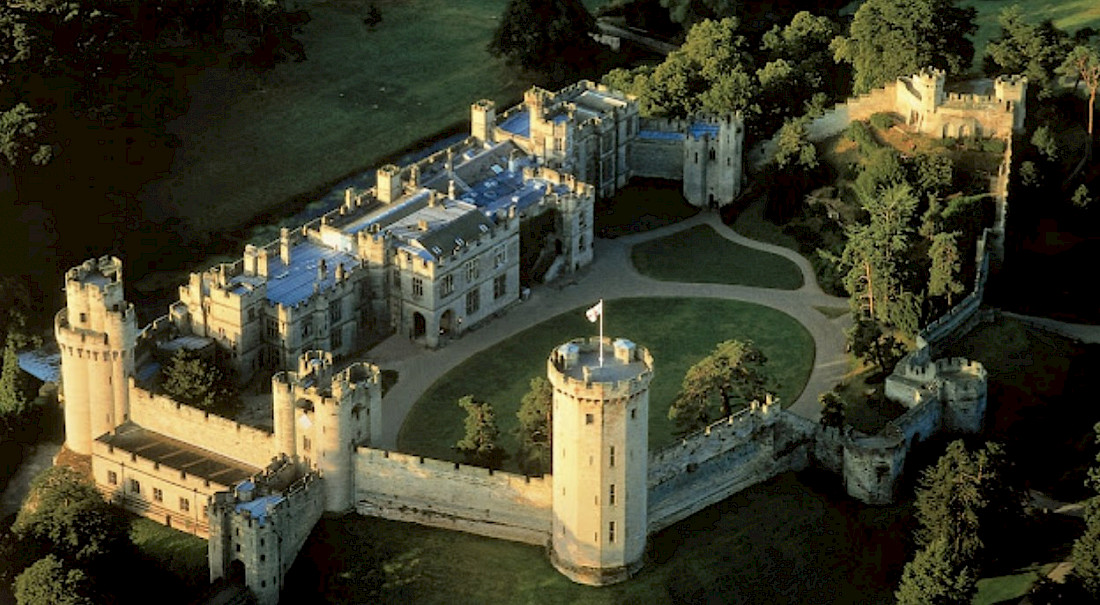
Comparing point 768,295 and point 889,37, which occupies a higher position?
point 889,37

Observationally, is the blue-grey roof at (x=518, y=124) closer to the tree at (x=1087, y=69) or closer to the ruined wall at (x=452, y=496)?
the tree at (x=1087, y=69)

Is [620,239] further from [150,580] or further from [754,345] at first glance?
[150,580]

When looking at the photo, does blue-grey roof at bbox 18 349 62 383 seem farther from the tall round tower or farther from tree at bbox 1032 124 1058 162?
tree at bbox 1032 124 1058 162

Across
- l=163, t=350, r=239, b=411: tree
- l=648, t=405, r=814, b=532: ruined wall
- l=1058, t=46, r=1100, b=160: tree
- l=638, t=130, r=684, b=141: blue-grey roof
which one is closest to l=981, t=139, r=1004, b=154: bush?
l=1058, t=46, r=1100, b=160: tree

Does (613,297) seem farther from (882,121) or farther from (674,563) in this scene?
(674,563)

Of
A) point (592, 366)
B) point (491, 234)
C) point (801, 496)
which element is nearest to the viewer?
point (592, 366)

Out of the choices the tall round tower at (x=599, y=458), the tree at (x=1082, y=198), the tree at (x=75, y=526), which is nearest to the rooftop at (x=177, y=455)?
the tree at (x=75, y=526)

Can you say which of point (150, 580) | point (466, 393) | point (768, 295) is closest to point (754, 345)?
point (768, 295)
